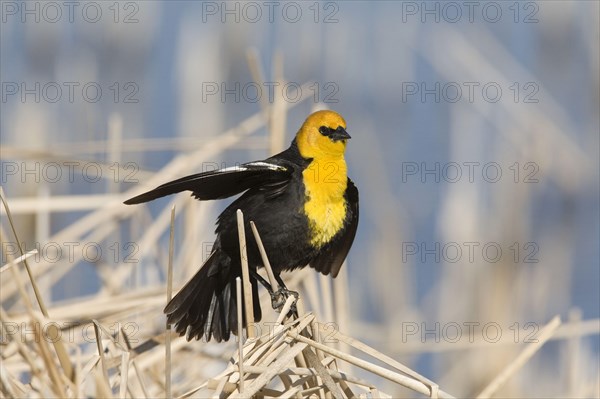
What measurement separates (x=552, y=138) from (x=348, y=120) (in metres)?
1.29

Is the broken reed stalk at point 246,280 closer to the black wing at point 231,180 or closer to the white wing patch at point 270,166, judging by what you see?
the black wing at point 231,180

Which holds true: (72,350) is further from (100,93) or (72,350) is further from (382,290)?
(100,93)

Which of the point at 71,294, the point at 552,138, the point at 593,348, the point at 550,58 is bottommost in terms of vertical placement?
the point at 593,348

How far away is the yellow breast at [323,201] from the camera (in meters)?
2.96

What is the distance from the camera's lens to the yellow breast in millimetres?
2959

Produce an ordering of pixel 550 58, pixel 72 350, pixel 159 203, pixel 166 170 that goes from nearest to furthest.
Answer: pixel 72 350, pixel 166 170, pixel 550 58, pixel 159 203

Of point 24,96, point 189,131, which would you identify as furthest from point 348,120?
point 24,96

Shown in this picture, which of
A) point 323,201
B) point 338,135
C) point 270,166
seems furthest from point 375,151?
point 270,166

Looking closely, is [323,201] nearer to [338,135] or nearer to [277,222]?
[277,222]

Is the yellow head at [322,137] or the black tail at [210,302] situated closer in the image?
the black tail at [210,302]

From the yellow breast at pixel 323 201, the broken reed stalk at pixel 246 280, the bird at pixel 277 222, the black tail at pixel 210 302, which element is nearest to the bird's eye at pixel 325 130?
the bird at pixel 277 222

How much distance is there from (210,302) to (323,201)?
519mm

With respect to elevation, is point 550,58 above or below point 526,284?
above

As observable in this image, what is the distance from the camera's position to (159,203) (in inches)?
229
